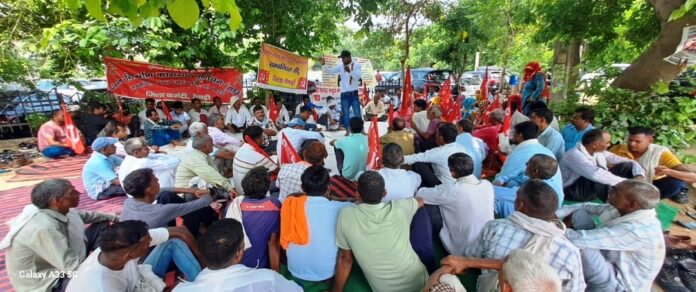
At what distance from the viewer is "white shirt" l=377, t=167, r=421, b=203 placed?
9.57 ft

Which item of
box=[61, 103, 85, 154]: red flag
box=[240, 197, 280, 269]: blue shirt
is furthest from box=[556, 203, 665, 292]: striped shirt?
box=[61, 103, 85, 154]: red flag

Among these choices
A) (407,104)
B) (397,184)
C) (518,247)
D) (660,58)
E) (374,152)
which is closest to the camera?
(518,247)

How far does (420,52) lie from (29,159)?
24.7 m

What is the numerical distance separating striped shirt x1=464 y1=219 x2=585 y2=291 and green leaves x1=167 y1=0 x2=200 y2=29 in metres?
1.93

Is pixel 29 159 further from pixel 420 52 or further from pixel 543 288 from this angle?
pixel 420 52

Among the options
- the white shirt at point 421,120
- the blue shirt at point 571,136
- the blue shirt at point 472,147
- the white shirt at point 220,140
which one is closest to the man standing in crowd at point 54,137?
the white shirt at point 220,140

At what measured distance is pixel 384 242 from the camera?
2.12 metres

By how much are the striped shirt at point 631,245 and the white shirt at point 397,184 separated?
4.09 feet

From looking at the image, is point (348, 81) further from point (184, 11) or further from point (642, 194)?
point (184, 11)

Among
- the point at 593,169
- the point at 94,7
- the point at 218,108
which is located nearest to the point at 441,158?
the point at 593,169

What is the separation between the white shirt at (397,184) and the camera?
292 cm

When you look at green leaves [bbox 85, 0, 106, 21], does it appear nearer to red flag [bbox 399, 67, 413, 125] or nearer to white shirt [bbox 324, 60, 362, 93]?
white shirt [bbox 324, 60, 362, 93]

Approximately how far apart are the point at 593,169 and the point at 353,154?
2541 mm

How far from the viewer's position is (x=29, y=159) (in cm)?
645
